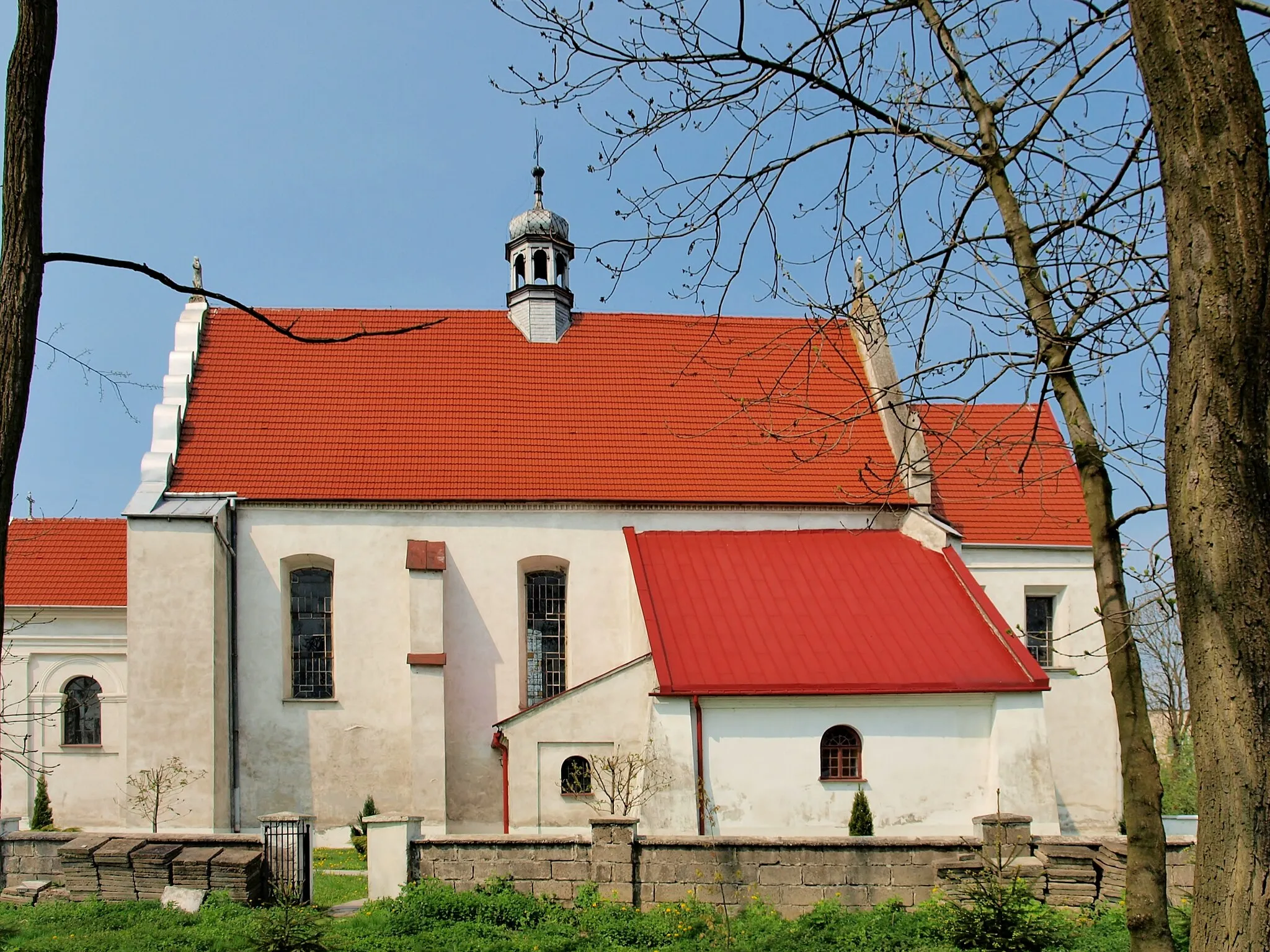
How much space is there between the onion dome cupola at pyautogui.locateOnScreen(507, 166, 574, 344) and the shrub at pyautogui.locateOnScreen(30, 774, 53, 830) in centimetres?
1291

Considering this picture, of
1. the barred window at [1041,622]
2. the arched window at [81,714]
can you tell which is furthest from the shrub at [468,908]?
the arched window at [81,714]

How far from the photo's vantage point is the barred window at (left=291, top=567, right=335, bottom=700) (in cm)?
2025

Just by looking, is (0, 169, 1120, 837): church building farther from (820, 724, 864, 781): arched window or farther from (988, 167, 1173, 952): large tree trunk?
(988, 167, 1173, 952): large tree trunk

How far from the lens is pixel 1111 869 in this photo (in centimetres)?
1228

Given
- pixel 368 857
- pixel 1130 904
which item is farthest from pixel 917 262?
pixel 368 857

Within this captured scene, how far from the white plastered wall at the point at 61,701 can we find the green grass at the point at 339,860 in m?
6.44

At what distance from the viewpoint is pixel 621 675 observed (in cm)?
1830

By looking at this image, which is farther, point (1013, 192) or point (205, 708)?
point (205, 708)

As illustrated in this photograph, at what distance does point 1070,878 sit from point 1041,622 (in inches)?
Result: 420

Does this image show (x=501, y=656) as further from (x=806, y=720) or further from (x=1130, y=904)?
(x=1130, y=904)

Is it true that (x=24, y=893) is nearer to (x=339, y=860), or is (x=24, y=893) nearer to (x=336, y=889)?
(x=336, y=889)

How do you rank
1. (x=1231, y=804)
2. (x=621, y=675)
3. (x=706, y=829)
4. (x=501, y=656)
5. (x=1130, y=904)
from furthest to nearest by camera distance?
(x=501, y=656) < (x=621, y=675) < (x=706, y=829) < (x=1130, y=904) < (x=1231, y=804)

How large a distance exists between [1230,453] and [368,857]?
10.1 meters

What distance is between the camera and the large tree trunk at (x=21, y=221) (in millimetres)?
6055
